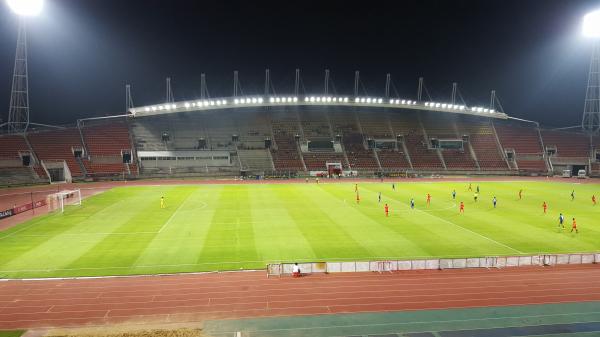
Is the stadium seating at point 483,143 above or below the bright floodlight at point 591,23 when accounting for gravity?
below

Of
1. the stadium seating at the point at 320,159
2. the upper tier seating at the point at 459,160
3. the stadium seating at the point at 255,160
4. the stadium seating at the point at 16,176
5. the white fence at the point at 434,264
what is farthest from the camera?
the upper tier seating at the point at 459,160

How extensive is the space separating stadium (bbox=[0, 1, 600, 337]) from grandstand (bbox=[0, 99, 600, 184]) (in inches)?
19.0

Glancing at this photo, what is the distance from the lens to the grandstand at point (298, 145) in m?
57.7

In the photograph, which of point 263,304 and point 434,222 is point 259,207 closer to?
point 434,222

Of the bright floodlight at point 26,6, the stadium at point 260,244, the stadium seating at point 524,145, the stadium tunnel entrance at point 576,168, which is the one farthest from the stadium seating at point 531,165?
the bright floodlight at point 26,6

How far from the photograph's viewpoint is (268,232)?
24.2 metres

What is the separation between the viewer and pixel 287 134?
70938 millimetres

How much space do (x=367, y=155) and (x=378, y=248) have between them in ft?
162

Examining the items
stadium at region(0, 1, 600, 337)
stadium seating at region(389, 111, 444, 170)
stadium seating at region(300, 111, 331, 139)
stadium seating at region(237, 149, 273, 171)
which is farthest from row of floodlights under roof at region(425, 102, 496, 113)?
stadium seating at region(237, 149, 273, 171)

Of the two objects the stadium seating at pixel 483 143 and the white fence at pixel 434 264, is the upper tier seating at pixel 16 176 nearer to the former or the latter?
the white fence at pixel 434 264

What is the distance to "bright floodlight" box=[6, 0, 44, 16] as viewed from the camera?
4309cm

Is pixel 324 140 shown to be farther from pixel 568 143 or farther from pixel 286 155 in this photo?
pixel 568 143

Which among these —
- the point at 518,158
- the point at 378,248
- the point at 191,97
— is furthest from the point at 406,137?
the point at 378,248

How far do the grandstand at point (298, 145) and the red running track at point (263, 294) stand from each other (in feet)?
145
